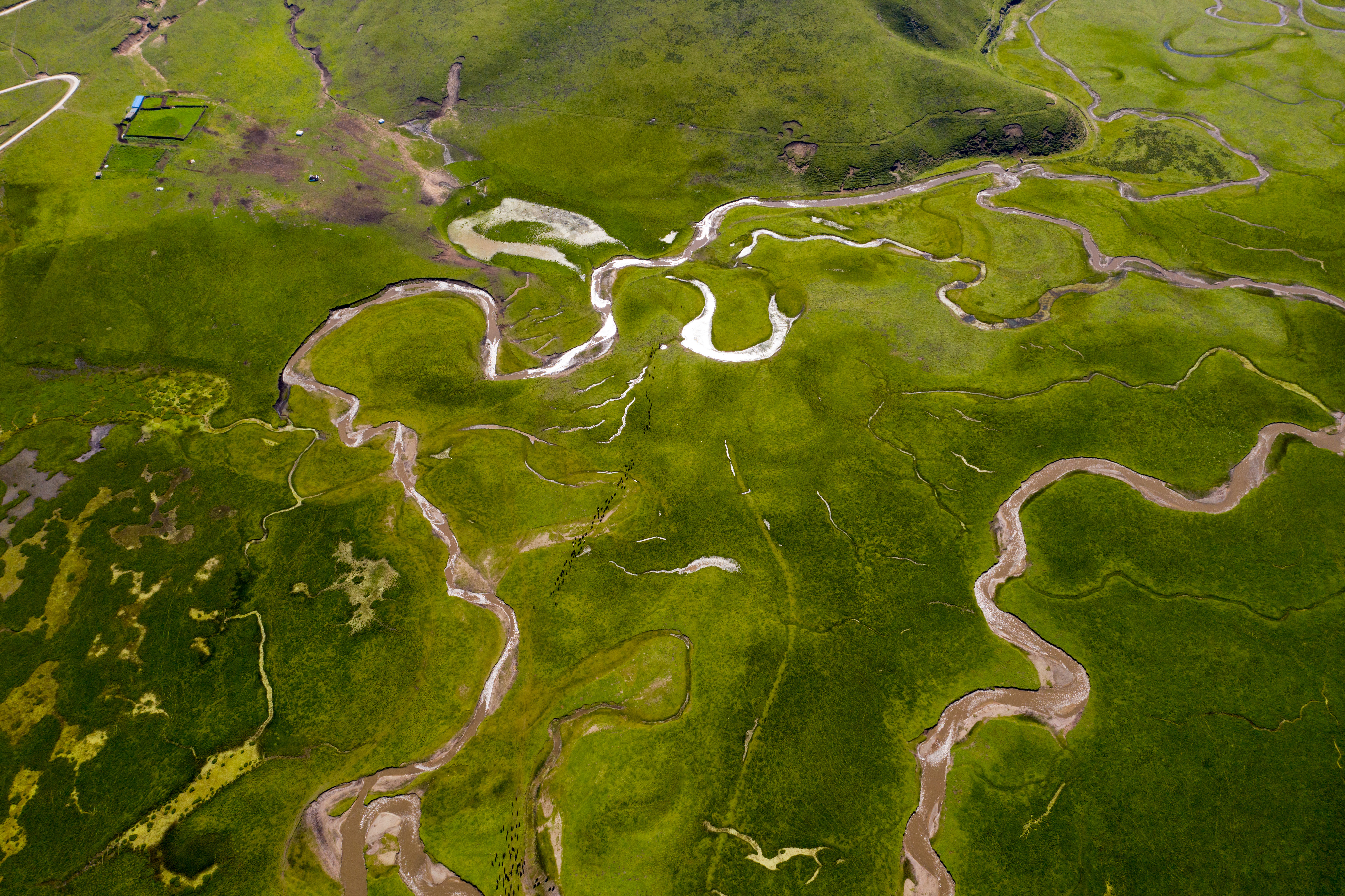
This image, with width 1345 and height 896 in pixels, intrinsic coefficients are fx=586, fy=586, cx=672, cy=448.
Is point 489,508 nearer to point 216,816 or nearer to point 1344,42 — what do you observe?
point 216,816

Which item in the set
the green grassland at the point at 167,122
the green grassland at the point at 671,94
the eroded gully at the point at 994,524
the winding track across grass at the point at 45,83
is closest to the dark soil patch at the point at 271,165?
the green grassland at the point at 167,122

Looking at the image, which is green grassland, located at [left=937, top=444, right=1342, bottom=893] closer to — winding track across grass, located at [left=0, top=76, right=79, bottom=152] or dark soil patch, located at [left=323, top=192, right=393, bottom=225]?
dark soil patch, located at [left=323, top=192, right=393, bottom=225]

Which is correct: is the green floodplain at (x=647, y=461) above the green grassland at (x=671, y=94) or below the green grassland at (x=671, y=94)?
below

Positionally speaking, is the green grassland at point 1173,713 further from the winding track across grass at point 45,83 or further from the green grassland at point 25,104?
the green grassland at point 25,104

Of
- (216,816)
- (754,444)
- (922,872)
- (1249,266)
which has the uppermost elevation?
(1249,266)

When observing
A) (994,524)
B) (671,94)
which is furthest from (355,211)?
(994,524)

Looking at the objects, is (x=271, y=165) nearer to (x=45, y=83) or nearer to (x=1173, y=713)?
(x=45, y=83)

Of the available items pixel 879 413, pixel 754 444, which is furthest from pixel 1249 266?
pixel 754 444
